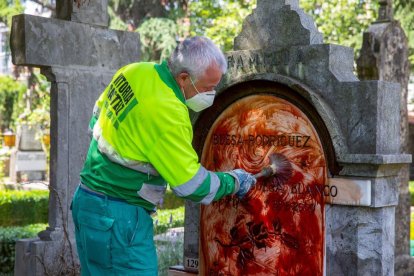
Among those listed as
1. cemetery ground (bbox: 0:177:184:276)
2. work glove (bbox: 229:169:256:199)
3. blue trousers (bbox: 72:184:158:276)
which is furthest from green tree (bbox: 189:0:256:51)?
blue trousers (bbox: 72:184:158:276)

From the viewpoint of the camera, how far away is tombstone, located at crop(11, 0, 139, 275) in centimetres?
551

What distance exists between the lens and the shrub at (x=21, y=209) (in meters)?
12.3

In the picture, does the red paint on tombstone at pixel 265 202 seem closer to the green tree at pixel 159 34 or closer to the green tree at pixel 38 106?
the green tree at pixel 38 106

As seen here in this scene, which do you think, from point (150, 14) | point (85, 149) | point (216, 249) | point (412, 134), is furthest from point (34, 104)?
point (216, 249)

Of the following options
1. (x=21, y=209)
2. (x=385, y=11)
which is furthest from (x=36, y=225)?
(x=385, y=11)

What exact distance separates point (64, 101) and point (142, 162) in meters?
2.39

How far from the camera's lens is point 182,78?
3.50m

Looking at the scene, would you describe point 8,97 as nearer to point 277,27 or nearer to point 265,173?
point 277,27

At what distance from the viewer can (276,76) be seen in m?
4.19

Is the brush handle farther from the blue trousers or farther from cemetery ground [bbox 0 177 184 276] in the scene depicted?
cemetery ground [bbox 0 177 184 276]

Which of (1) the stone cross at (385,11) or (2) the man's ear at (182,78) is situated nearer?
(2) the man's ear at (182,78)

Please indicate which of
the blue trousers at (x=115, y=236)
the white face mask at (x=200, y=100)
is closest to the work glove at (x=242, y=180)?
the white face mask at (x=200, y=100)

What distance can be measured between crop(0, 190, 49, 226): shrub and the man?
915 centimetres

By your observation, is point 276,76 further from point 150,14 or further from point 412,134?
point 412,134
